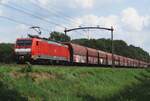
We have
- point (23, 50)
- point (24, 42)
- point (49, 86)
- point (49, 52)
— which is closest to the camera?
point (49, 86)

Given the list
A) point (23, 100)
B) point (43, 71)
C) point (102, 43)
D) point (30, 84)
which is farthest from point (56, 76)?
point (102, 43)

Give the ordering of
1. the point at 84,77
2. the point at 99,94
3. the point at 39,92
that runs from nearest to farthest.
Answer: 1. the point at 39,92
2. the point at 99,94
3. the point at 84,77

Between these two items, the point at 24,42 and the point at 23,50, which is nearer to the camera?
the point at 23,50

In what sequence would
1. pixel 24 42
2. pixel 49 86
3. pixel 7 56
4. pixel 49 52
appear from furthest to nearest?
pixel 7 56 < pixel 49 52 < pixel 24 42 < pixel 49 86

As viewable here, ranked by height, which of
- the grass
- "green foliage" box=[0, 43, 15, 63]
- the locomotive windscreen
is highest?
the locomotive windscreen

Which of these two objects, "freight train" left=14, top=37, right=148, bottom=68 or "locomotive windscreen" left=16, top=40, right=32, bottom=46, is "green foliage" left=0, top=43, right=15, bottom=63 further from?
"freight train" left=14, top=37, right=148, bottom=68

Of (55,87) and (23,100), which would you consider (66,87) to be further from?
(23,100)

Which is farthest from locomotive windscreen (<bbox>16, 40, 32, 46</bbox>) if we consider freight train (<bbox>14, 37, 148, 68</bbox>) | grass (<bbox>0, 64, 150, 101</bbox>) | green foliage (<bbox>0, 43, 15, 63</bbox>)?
grass (<bbox>0, 64, 150, 101</bbox>)

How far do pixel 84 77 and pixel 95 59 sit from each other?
38.0 m

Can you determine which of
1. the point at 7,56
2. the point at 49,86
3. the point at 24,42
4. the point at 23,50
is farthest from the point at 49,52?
the point at 49,86

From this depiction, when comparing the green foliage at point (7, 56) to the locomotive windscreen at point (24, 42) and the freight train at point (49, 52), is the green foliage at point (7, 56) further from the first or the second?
the freight train at point (49, 52)

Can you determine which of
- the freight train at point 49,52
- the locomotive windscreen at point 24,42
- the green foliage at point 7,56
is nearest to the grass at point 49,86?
the freight train at point 49,52

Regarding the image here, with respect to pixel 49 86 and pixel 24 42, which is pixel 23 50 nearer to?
pixel 24 42

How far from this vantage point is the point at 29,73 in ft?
76.5
